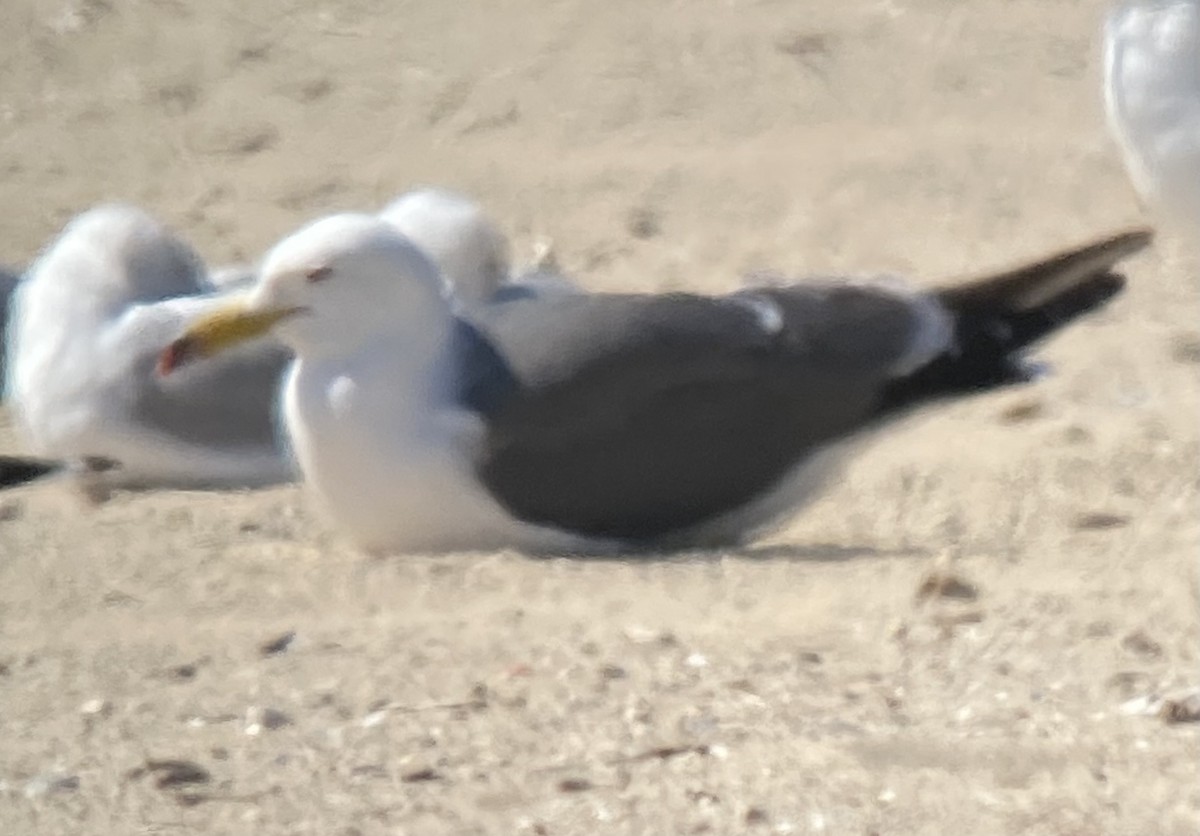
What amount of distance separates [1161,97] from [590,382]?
1719 mm

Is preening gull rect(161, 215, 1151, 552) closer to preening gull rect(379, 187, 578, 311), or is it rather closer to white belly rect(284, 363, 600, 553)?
white belly rect(284, 363, 600, 553)

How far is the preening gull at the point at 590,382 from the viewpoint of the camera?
5695 mm

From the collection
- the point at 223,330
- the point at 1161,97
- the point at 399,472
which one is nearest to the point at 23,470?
the point at 223,330

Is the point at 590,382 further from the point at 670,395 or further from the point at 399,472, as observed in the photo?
the point at 399,472

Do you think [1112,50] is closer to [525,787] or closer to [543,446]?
[543,446]

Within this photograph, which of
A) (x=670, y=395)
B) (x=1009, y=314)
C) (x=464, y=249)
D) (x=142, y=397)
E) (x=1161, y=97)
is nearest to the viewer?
(x=670, y=395)

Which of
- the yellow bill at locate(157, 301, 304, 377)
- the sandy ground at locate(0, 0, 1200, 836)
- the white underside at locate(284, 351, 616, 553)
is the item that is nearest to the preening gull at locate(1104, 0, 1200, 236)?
the sandy ground at locate(0, 0, 1200, 836)

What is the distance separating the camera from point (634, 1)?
1105 centimetres

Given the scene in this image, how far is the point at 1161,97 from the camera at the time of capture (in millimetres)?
6520

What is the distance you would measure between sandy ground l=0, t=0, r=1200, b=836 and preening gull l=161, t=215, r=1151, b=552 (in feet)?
0.54

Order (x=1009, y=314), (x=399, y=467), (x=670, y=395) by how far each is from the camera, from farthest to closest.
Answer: (x=1009, y=314), (x=670, y=395), (x=399, y=467)

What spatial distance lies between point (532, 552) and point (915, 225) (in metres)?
3.74

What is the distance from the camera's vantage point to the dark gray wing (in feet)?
18.7

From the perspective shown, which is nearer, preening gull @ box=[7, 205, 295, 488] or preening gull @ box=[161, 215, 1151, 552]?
preening gull @ box=[161, 215, 1151, 552]
